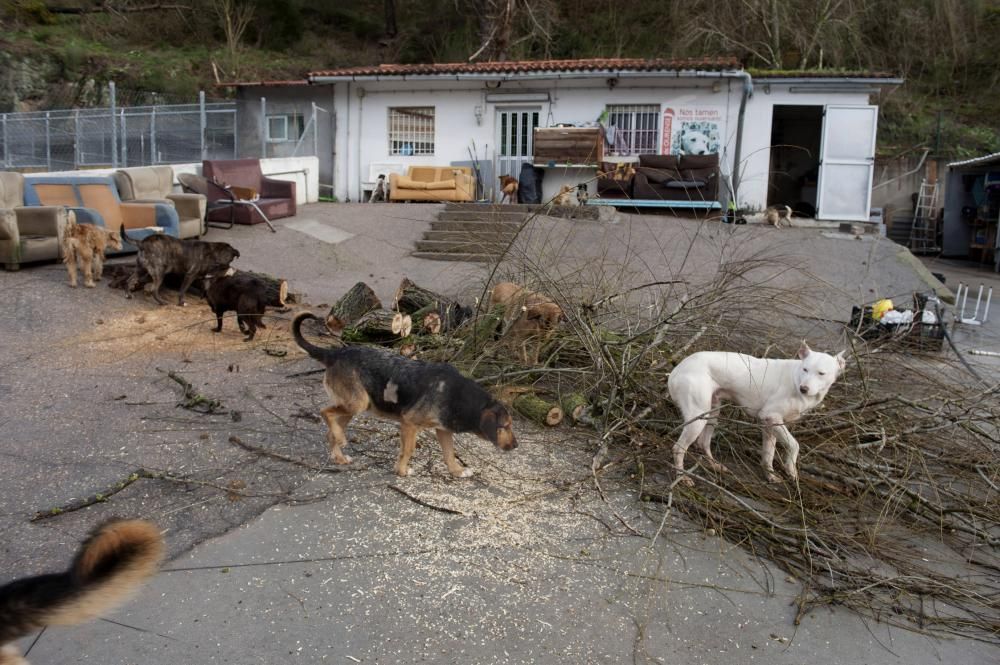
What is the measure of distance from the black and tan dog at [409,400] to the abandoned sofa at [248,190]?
1077 centimetres

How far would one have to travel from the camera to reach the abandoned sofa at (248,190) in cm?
1505

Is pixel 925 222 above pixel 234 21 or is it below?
below

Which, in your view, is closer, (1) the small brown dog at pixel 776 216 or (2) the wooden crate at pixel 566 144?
(1) the small brown dog at pixel 776 216

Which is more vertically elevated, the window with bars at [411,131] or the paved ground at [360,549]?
the window with bars at [411,131]

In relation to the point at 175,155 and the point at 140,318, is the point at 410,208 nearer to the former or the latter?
the point at 175,155

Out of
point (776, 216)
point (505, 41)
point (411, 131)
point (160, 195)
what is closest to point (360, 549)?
point (160, 195)

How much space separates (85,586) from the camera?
220 centimetres

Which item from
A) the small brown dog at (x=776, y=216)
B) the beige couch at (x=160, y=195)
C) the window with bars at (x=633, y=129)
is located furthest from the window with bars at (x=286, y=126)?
the small brown dog at (x=776, y=216)

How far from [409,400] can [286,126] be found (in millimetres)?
17896

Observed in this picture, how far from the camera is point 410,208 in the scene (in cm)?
1781

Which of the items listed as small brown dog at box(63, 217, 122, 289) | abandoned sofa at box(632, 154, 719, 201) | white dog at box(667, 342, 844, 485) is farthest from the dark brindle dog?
abandoned sofa at box(632, 154, 719, 201)

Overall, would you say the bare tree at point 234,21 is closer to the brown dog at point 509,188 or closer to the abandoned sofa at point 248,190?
the abandoned sofa at point 248,190

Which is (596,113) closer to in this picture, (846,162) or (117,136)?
(846,162)

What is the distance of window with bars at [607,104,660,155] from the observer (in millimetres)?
19125
